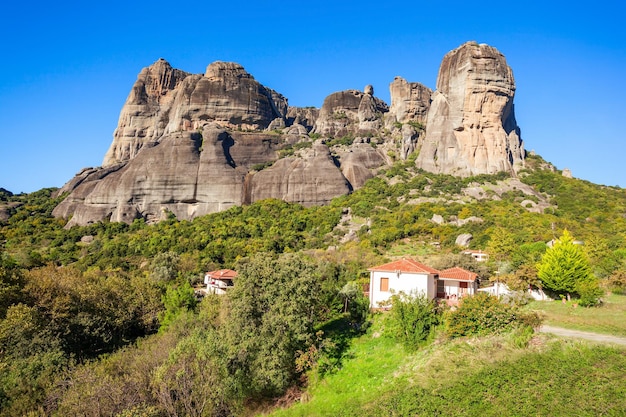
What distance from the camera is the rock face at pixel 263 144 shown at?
62312 millimetres

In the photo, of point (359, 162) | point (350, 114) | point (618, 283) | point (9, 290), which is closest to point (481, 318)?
point (618, 283)

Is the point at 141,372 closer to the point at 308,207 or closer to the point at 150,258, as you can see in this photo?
the point at 150,258

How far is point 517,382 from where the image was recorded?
12633 mm

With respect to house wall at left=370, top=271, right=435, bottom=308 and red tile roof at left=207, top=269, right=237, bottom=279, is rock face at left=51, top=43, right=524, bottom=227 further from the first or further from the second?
house wall at left=370, top=271, right=435, bottom=308

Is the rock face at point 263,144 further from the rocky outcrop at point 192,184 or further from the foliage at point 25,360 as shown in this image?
the foliage at point 25,360

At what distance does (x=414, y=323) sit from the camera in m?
17.4

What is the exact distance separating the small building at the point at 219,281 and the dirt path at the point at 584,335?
Result: 24349mm

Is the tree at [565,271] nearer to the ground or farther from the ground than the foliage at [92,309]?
→ farther from the ground

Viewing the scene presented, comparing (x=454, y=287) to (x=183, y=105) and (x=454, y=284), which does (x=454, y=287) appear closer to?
(x=454, y=284)

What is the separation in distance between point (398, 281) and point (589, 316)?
8233 mm

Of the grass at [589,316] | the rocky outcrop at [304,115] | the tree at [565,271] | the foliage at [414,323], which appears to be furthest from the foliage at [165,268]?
the rocky outcrop at [304,115]

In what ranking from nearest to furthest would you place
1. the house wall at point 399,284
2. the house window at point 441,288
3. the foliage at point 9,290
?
the foliage at point 9,290 < the house wall at point 399,284 < the house window at point 441,288

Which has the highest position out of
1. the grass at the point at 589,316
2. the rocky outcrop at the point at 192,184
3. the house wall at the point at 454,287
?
the rocky outcrop at the point at 192,184

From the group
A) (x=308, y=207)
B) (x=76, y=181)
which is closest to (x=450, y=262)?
(x=308, y=207)
